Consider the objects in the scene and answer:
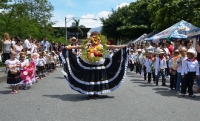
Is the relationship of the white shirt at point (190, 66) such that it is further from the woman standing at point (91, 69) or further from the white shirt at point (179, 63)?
the woman standing at point (91, 69)

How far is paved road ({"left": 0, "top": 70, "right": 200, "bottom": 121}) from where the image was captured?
718cm

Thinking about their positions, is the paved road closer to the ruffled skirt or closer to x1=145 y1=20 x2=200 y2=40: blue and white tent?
the ruffled skirt

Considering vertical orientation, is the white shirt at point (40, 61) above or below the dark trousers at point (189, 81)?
above

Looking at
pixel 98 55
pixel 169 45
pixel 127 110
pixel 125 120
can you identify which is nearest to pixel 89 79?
pixel 98 55

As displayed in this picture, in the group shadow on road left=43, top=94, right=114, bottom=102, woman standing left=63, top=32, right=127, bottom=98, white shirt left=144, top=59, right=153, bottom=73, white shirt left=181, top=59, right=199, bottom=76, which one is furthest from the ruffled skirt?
white shirt left=144, top=59, right=153, bottom=73

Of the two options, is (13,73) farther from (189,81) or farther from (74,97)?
(189,81)

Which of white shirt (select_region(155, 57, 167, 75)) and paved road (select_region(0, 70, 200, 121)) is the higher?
white shirt (select_region(155, 57, 167, 75))

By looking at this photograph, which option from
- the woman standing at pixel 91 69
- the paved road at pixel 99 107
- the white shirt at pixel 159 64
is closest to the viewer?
the paved road at pixel 99 107

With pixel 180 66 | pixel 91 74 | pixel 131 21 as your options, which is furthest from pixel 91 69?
pixel 131 21

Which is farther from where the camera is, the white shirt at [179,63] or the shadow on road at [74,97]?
the white shirt at [179,63]

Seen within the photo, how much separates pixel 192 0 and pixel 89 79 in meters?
13.7

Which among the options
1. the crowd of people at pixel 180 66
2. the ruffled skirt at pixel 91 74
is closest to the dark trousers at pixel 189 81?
the crowd of people at pixel 180 66

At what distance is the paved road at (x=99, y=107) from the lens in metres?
7.18

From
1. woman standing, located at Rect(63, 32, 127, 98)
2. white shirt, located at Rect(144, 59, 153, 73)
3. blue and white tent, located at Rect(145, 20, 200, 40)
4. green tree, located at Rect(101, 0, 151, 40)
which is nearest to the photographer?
woman standing, located at Rect(63, 32, 127, 98)
